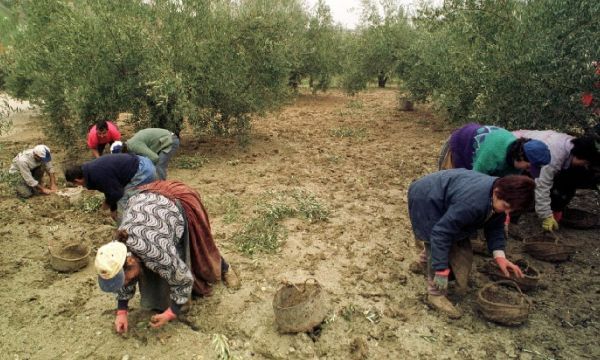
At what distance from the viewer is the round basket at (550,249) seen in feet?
14.6

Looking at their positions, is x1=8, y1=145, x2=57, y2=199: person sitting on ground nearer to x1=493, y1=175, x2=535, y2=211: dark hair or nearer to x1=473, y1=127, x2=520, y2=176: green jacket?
x1=473, y1=127, x2=520, y2=176: green jacket

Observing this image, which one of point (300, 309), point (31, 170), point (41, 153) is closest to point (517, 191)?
point (300, 309)

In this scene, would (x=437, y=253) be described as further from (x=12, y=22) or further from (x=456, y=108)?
(x=12, y=22)

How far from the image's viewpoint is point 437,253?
3.46m

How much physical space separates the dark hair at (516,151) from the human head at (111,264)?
11.8 ft

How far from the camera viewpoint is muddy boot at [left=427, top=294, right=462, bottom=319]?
3688mm

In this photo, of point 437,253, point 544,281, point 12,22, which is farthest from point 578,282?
point 12,22

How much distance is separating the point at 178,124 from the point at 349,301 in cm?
627

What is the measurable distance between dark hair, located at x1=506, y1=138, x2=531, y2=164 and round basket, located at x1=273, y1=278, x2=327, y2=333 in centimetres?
230

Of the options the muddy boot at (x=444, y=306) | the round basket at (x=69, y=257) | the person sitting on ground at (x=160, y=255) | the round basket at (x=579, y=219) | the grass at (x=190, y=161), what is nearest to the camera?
the person sitting on ground at (x=160, y=255)

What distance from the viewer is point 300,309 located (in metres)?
3.39

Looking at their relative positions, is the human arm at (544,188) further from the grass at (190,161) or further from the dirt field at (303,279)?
the grass at (190,161)

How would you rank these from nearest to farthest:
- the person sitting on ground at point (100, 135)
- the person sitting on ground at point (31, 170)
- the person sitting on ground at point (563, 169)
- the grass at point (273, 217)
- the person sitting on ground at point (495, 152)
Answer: the person sitting on ground at point (495, 152), the person sitting on ground at point (563, 169), the grass at point (273, 217), the person sitting on ground at point (100, 135), the person sitting on ground at point (31, 170)

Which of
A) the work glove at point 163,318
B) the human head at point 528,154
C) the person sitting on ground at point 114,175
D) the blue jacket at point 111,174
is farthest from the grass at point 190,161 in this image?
the human head at point 528,154
